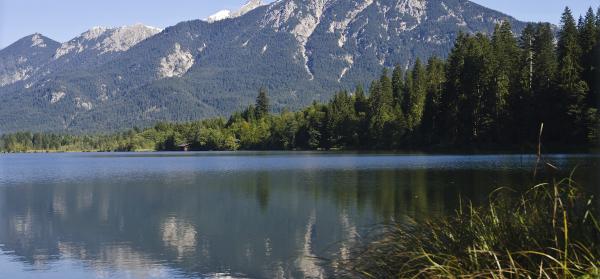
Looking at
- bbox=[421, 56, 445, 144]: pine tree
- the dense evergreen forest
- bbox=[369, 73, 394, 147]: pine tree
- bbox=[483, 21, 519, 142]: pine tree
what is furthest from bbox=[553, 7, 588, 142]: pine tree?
bbox=[369, 73, 394, 147]: pine tree

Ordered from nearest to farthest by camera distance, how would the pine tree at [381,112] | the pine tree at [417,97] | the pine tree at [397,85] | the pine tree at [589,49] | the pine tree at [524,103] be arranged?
1. the pine tree at [589,49]
2. the pine tree at [524,103]
3. the pine tree at [417,97]
4. the pine tree at [381,112]
5. the pine tree at [397,85]

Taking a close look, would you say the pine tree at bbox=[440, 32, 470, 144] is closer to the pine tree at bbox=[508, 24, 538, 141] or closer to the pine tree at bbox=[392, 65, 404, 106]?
the pine tree at bbox=[508, 24, 538, 141]

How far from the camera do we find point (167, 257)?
19984mm

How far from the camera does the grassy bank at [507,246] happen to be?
30.1 feet

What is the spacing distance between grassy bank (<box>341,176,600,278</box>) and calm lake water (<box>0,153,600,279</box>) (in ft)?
4.15

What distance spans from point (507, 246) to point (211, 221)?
18.9m

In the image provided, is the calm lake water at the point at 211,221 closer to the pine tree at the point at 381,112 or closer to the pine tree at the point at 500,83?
the pine tree at the point at 500,83

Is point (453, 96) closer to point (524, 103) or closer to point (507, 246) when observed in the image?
point (524, 103)

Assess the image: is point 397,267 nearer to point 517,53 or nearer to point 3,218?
point 3,218

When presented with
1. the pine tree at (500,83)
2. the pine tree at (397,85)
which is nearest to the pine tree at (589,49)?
the pine tree at (500,83)

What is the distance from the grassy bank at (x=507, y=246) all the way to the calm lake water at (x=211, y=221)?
1.27m

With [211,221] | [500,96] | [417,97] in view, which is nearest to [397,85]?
[417,97]

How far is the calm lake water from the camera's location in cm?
1883

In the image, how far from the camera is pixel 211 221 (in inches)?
1099
